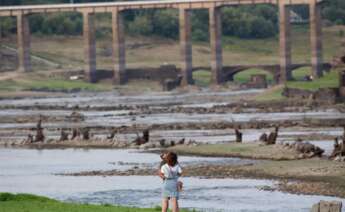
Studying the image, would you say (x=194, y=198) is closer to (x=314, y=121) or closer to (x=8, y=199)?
(x=8, y=199)

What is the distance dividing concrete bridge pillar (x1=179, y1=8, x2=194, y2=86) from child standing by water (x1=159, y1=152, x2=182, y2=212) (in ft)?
399

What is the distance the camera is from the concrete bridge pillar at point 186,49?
515 feet

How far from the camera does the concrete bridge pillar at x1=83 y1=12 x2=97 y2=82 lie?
161875 millimetres

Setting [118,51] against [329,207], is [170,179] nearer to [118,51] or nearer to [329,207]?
[329,207]

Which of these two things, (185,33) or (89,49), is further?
(89,49)

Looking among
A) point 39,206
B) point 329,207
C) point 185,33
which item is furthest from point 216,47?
point 329,207

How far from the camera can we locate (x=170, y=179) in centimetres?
3412

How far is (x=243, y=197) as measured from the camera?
154ft

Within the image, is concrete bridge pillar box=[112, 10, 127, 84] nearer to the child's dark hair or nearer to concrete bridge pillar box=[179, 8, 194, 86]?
concrete bridge pillar box=[179, 8, 194, 86]

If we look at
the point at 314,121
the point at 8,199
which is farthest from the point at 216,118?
the point at 8,199

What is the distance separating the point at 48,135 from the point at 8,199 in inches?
1662

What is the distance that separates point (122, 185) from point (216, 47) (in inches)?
4213

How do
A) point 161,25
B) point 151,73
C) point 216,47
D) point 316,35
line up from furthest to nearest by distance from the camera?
point 161,25, point 151,73, point 216,47, point 316,35

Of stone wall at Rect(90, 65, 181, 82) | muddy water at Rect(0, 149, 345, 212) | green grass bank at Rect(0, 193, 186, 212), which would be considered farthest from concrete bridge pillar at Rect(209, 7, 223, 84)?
green grass bank at Rect(0, 193, 186, 212)
